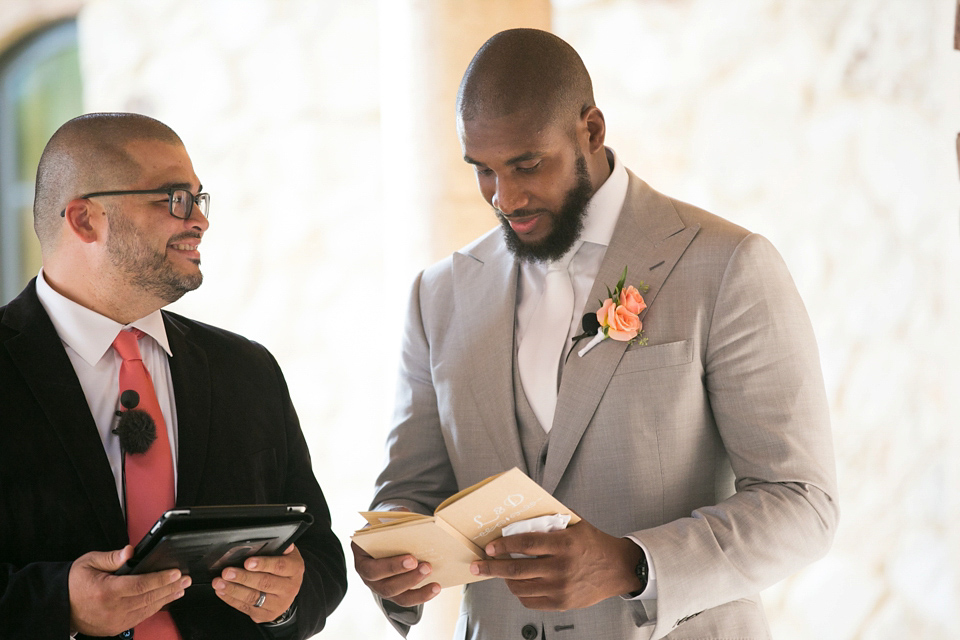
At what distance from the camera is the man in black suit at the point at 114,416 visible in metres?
2.01

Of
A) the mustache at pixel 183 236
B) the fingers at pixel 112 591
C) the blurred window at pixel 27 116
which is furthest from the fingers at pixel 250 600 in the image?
the blurred window at pixel 27 116

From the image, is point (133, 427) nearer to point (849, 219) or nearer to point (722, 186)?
point (722, 186)

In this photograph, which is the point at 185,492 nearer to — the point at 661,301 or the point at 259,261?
the point at 661,301

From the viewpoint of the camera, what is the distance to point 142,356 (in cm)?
246

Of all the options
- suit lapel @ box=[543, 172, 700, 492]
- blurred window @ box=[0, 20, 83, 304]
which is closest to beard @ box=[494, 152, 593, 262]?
suit lapel @ box=[543, 172, 700, 492]

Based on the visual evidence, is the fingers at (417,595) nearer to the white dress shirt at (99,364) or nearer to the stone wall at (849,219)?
the white dress shirt at (99,364)

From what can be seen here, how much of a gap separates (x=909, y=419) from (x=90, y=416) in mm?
3552

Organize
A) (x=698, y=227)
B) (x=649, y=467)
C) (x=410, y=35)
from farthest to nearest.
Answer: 1. (x=410, y=35)
2. (x=698, y=227)
3. (x=649, y=467)

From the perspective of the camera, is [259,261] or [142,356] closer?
[142,356]

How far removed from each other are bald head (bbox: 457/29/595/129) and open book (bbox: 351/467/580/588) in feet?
3.53

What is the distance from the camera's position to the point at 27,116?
424 cm

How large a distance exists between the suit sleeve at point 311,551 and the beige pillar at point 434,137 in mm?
1319

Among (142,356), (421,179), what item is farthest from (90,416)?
(421,179)

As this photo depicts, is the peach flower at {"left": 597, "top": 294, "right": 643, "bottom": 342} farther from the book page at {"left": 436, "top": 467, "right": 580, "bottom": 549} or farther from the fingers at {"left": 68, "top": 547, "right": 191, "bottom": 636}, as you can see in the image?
the fingers at {"left": 68, "top": 547, "right": 191, "bottom": 636}
